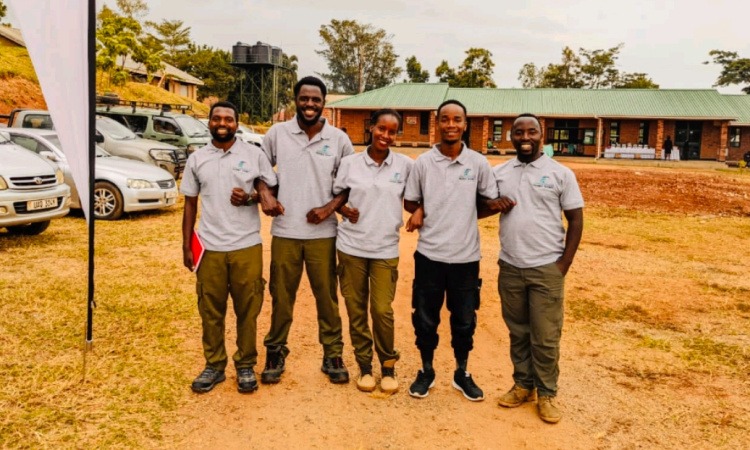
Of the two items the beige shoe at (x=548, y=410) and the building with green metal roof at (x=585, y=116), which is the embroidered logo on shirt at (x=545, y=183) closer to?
the beige shoe at (x=548, y=410)

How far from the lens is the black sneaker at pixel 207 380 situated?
3.64 meters

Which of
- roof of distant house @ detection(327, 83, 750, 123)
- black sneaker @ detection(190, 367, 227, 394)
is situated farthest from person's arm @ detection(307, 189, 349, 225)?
roof of distant house @ detection(327, 83, 750, 123)

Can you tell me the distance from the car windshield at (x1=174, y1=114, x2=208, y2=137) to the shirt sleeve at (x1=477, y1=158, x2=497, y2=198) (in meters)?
13.1

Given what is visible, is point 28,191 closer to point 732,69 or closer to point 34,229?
point 34,229

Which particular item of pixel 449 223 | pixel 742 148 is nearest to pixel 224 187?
pixel 449 223

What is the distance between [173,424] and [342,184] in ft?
5.52

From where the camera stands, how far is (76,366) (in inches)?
156

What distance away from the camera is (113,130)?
12992 mm

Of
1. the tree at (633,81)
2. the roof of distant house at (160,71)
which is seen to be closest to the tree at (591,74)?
the tree at (633,81)

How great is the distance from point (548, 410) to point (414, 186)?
155cm

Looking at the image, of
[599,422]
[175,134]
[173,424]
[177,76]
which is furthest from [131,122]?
[177,76]

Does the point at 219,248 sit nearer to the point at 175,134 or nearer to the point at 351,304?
the point at 351,304

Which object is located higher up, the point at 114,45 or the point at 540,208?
the point at 114,45

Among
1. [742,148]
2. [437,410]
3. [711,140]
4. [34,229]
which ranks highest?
[711,140]
